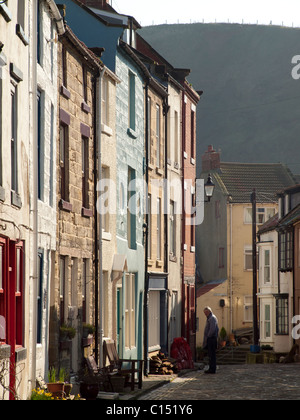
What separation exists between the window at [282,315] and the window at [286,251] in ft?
5.44

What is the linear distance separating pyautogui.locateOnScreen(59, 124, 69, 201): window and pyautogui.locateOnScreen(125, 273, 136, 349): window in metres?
6.87

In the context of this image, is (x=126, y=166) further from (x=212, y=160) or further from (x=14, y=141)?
(x=212, y=160)

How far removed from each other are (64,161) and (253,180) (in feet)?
155

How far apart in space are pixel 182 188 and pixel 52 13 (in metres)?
18.2

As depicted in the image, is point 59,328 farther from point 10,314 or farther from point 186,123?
point 186,123

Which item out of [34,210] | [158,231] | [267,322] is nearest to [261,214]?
[267,322]

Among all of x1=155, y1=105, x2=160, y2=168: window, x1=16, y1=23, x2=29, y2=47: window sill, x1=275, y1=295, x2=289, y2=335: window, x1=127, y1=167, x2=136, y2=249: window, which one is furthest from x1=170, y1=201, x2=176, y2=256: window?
x1=16, y1=23, x2=29, y2=47: window sill

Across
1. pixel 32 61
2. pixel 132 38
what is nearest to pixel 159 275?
pixel 132 38

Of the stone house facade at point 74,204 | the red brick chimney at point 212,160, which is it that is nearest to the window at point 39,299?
the stone house facade at point 74,204

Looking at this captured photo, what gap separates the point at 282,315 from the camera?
48594 mm

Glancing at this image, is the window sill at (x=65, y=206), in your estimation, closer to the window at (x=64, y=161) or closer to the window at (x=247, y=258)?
the window at (x=64, y=161)

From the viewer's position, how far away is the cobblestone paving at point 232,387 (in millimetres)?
20922

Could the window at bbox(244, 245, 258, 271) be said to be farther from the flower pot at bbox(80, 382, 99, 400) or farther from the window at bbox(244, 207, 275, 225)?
the flower pot at bbox(80, 382, 99, 400)

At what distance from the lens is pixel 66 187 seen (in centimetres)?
2034
